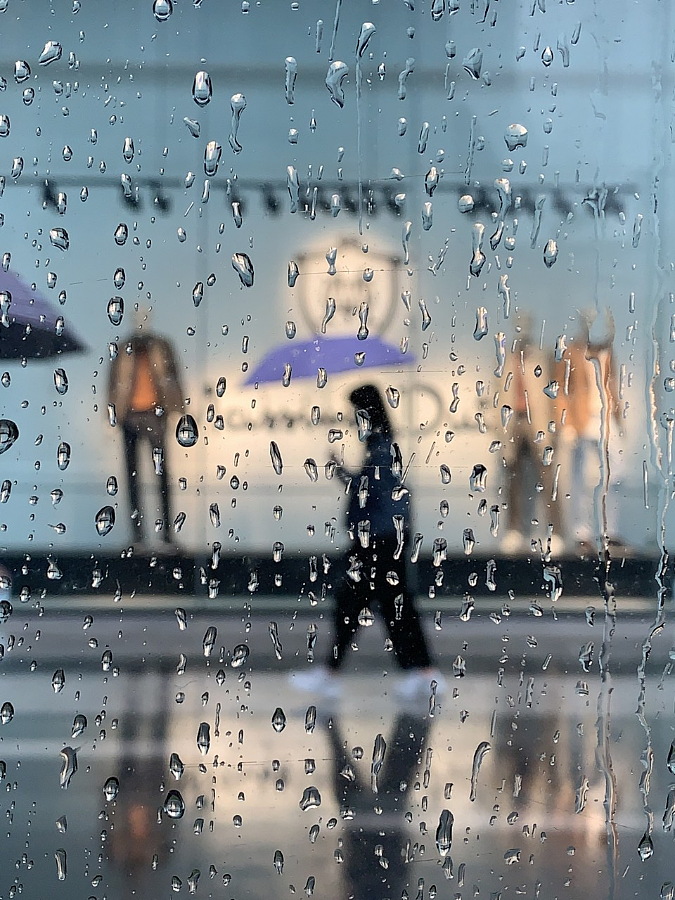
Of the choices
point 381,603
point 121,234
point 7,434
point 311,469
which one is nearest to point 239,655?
point 381,603

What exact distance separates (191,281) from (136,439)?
0.35 metres

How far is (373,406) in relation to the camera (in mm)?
1516

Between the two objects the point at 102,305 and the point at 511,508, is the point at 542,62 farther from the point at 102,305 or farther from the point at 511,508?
the point at 102,305

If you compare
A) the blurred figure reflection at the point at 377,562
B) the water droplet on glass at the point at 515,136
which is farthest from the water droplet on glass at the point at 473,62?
the blurred figure reflection at the point at 377,562

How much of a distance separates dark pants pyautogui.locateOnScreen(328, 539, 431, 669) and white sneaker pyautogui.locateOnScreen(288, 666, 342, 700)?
23 millimetres

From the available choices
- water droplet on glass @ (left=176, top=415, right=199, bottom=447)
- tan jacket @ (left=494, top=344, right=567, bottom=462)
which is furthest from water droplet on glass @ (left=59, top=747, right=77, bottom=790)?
tan jacket @ (left=494, top=344, right=567, bottom=462)

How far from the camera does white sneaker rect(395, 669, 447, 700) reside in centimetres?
151

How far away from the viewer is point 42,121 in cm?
151

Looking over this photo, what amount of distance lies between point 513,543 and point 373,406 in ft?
1.36

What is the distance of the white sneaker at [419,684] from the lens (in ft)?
4.96

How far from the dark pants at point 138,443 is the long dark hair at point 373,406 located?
408mm

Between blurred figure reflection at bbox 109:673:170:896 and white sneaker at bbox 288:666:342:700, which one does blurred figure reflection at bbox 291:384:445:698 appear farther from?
blurred figure reflection at bbox 109:673:170:896

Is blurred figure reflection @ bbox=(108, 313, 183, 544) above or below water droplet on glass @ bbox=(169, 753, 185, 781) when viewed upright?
above

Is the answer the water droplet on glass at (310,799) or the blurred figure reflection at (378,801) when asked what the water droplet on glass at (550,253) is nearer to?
the blurred figure reflection at (378,801)
